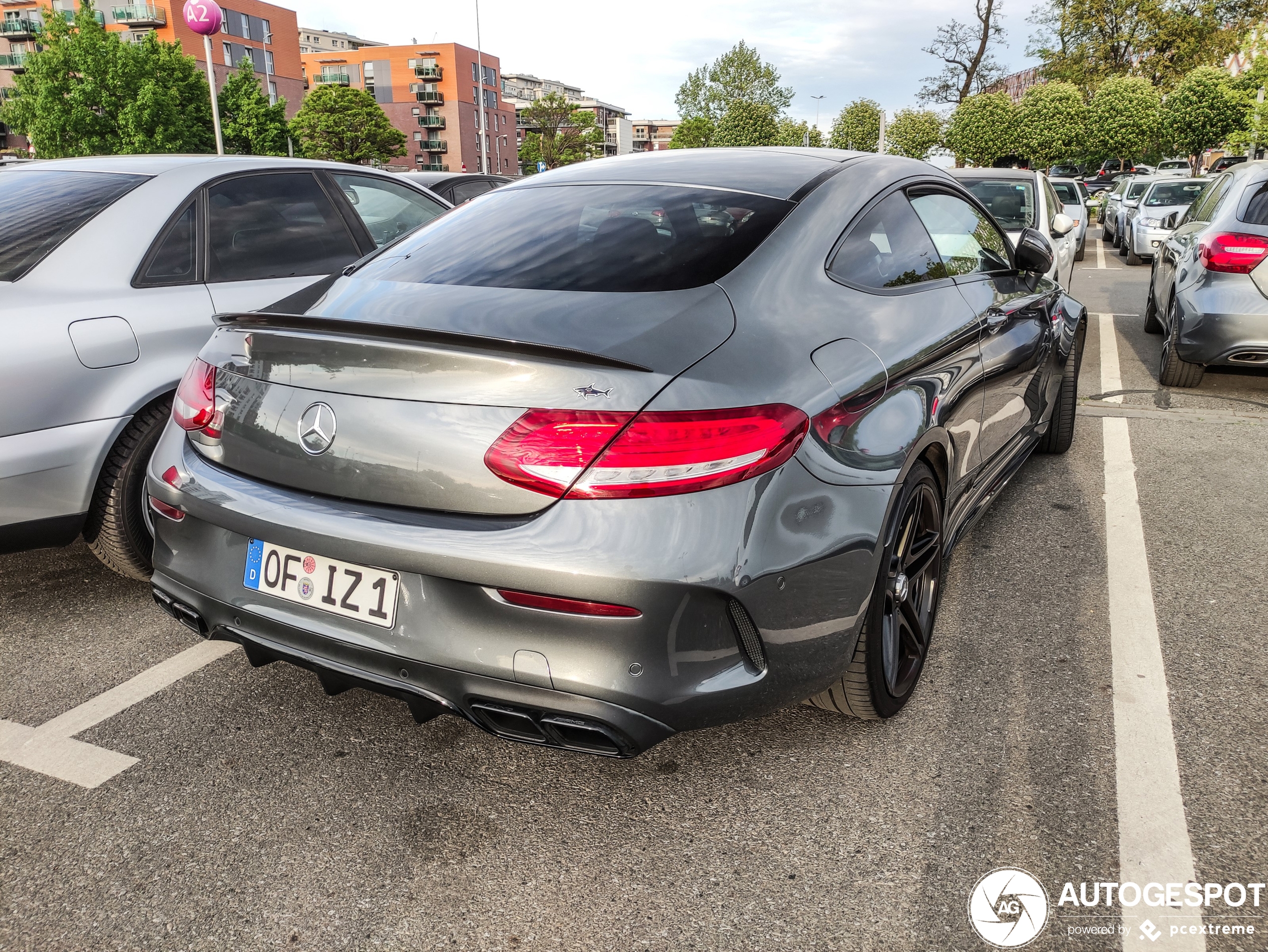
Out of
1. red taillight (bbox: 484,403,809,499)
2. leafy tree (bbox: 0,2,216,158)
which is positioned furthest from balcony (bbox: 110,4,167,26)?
red taillight (bbox: 484,403,809,499)

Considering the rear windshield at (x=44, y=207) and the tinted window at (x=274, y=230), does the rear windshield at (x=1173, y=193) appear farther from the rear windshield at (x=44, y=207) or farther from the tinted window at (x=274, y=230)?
the rear windshield at (x=44, y=207)

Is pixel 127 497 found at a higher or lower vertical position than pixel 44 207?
lower


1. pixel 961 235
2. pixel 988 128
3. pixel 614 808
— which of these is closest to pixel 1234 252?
pixel 961 235

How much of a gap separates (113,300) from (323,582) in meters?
1.85

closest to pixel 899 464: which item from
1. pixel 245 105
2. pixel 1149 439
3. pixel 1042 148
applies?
pixel 1149 439

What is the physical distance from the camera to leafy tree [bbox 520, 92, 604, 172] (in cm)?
10719

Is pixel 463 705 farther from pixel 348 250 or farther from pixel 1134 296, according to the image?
pixel 1134 296

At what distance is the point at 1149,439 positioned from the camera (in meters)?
5.80

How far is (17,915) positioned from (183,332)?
2.11 metres

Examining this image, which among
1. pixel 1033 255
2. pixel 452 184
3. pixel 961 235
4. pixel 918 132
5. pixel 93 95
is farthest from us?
pixel 918 132

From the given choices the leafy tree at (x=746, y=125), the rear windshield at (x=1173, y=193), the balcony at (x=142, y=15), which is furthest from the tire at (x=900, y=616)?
the leafy tree at (x=746, y=125)

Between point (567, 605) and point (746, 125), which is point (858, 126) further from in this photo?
point (567, 605)

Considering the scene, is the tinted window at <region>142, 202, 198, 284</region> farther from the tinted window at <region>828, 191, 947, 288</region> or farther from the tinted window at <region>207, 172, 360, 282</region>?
the tinted window at <region>828, 191, 947, 288</region>

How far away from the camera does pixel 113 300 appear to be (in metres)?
3.35
